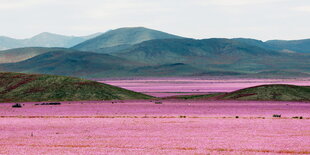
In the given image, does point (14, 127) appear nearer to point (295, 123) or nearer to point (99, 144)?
Result: point (99, 144)

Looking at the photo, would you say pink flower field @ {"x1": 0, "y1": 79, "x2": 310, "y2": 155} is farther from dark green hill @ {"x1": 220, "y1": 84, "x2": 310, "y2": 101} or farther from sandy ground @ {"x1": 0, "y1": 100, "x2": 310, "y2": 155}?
dark green hill @ {"x1": 220, "y1": 84, "x2": 310, "y2": 101}

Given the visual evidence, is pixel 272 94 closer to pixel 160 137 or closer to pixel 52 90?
pixel 52 90

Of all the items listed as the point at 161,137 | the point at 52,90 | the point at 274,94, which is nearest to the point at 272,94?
the point at 274,94

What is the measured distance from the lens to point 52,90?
101375 millimetres

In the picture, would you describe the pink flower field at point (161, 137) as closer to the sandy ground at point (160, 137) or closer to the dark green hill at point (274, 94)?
the sandy ground at point (160, 137)

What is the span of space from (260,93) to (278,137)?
5872cm

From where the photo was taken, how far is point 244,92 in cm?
9731

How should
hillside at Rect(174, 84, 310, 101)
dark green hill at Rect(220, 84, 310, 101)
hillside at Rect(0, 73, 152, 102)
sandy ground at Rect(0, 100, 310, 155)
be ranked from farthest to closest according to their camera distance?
hillside at Rect(0, 73, 152, 102) → dark green hill at Rect(220, 84, 310, 101) → hillside at Rect(174, 84, 310, 101) → sandy ground at Rect(0, 100, 310, 155)

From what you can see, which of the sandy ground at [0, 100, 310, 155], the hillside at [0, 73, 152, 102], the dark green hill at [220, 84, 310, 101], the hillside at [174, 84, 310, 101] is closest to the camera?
the sandy ground at [0, 100, 310, 155]

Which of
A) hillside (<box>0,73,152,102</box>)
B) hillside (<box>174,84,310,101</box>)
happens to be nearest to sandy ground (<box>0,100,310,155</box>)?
hillside (<box>174,84,310,101</box>)

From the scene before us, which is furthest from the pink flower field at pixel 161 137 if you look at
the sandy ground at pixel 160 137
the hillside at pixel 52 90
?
the hillside at pixel 52 90

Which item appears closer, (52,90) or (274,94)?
(274,94)

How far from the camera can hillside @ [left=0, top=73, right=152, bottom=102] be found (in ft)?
317

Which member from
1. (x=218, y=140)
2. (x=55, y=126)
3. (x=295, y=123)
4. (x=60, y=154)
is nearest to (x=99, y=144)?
(x=60, y=154)
